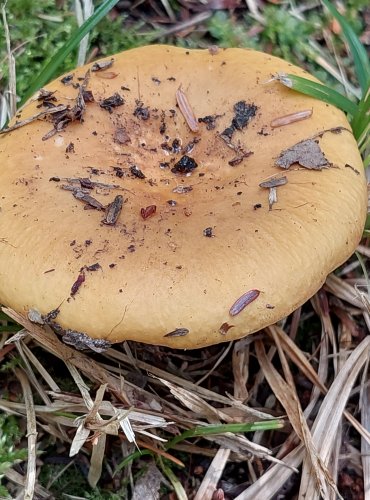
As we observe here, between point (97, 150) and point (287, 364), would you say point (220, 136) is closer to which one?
point (97, 150)

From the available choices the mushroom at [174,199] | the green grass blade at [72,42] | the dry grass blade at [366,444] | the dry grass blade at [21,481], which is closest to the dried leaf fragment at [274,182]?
the mushroom at [174,199]

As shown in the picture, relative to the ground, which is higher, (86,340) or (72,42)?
(72,42)

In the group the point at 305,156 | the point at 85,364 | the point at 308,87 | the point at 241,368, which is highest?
the point at 308,87

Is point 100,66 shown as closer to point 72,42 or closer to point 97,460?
point 72,42

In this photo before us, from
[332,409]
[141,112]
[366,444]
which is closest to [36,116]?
[141,112]

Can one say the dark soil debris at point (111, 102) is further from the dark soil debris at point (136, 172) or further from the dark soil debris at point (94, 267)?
the dark soil debris at point (94, 267)

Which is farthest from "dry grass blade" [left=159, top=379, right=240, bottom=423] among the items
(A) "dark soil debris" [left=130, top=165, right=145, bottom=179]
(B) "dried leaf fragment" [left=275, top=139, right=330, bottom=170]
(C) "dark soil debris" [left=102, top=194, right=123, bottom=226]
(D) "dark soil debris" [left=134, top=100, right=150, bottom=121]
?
(D) "dark soil debris" [left=134, top=100, right=150, bottom=121]

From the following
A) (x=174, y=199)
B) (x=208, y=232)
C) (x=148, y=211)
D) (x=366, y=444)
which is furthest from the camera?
(x=366, y=444)
